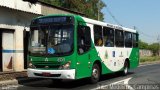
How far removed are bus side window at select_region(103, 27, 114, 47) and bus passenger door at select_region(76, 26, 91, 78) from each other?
2.18 m

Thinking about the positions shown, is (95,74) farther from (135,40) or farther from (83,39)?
(135,40)

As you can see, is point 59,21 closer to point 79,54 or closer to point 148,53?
point 79,54

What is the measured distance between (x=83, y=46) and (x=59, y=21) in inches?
58.3

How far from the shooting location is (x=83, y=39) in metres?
16.5

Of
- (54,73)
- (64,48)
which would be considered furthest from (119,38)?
(54,73)

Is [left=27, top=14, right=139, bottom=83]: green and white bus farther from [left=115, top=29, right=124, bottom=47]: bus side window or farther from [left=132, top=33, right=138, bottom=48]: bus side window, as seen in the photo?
[left=132, top=33, right=138, bottom=48]: bus side window

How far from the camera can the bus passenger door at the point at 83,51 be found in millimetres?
16078

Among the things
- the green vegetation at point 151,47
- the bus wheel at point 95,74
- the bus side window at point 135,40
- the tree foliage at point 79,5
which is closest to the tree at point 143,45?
the green vegetation at point 151,47

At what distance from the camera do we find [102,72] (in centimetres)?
1888

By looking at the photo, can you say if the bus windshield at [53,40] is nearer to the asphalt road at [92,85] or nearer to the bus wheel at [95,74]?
the asphalt road at [92,85]

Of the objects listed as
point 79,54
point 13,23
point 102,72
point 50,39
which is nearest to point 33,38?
point 50,39

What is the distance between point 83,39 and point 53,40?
1.39m

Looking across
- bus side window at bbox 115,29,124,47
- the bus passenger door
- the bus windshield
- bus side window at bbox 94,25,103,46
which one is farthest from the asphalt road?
bus side window at bbox 115,29,124,47

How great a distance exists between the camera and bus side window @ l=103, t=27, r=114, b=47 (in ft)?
63.2
